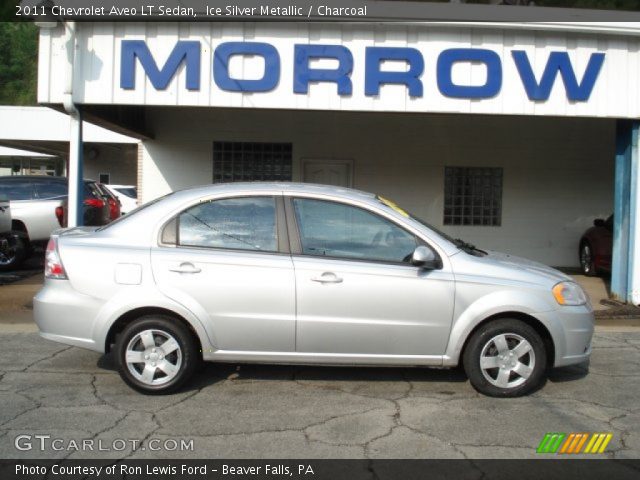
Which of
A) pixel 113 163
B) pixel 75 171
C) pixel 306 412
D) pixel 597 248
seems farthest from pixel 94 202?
pixel 113 163

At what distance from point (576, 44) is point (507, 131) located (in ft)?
14.5

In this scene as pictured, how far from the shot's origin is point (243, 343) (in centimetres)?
513

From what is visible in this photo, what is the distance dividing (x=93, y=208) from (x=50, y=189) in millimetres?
904

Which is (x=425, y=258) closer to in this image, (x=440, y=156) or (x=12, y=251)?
(x=440, y=156)

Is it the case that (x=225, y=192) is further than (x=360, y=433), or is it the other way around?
(x=225, y=192)

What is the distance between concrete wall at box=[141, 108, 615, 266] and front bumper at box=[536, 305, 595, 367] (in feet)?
25.3

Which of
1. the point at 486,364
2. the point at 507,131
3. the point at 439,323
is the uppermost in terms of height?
the point at 507,131

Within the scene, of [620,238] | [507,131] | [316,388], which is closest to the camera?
[316,388]

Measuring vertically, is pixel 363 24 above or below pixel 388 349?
above

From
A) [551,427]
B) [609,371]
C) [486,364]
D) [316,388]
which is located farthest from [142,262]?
[609,371]

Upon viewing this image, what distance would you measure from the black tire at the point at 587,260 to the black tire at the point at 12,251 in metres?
10.6

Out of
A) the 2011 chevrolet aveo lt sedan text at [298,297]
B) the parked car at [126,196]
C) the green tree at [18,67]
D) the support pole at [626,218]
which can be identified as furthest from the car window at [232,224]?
the green tree at [18,67]

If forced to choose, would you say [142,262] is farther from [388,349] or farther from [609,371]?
[609,371]

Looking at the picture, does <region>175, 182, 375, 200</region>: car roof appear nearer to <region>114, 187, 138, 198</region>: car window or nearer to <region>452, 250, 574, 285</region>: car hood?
<region>452, 250, 574, 285</region>: car hood
